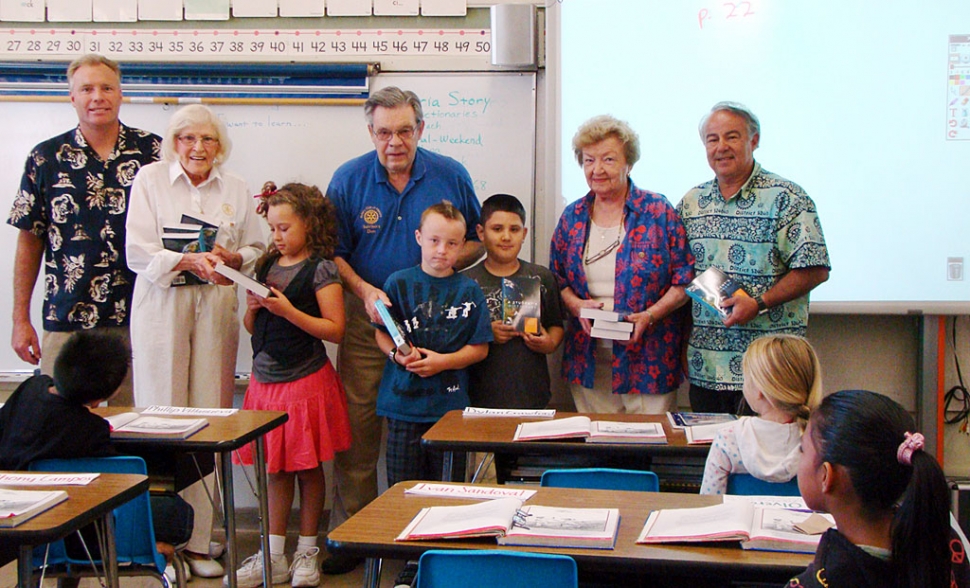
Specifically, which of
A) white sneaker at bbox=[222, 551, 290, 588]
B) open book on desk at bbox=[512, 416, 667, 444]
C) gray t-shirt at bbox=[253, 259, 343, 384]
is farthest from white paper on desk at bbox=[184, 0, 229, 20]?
open book on desk at bbox=[512, 416, 667, 444]

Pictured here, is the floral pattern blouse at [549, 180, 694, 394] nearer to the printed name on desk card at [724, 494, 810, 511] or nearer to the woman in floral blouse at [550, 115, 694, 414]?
the woman in floral blouse at [550, 115, 694, 414]

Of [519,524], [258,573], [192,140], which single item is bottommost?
[258,573]

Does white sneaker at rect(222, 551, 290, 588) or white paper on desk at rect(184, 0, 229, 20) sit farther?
white paper on desk at rect(184, 0, 229, 20)

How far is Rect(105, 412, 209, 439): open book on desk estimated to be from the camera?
243 cm

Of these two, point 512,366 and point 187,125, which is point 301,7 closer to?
point 187,125

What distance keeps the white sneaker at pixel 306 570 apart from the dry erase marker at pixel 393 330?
919 millimetres

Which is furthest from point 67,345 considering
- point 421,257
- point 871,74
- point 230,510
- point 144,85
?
point 871,74

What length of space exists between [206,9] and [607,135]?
78.6 inches

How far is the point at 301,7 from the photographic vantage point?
152 inches

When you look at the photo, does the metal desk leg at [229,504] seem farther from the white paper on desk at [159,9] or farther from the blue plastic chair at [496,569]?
the white paper on desk at [159,9]

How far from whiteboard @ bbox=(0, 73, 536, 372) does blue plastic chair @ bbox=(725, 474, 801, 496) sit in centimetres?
189

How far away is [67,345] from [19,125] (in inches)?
85.1

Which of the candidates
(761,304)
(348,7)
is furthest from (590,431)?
Answer: (348,7)

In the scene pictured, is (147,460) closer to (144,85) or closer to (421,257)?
(421,257)
